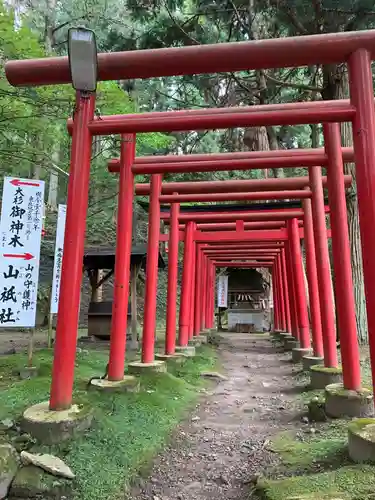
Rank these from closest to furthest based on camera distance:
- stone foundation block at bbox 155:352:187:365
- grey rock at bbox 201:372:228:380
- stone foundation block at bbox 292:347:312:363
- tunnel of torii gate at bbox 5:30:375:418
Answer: tunnel of torii gate at bbox 5:30:375:418, stone foundation block at bbox 155:352:187:365, grey rock at bbox 201:372:228:380, stone foundation block at bbox 292:347:312:363

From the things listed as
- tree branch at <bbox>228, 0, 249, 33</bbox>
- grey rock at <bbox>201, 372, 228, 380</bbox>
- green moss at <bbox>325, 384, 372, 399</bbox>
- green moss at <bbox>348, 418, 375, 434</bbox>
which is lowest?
grey rock at <bbox>201, 372, 228, 380</bbox>

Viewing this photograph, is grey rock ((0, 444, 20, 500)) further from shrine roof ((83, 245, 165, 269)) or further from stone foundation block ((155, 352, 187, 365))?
shrine roof ((83, 245, 165, 269))

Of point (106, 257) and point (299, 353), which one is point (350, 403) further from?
point (106, 257)

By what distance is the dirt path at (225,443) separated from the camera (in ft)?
10.9

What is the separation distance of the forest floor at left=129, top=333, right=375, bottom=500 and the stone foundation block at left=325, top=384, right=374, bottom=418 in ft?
0.52

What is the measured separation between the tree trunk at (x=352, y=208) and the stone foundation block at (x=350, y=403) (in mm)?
3961

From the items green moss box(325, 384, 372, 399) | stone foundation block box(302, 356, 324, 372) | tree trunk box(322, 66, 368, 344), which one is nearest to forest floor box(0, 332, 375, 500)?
green moss box(325, 384, 372, 399)

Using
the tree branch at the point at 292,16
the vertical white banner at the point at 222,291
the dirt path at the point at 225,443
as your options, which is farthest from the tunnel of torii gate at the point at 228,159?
the vertical white banner at the point at 222,291

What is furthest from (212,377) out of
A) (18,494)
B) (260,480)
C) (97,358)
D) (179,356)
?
(18,494)

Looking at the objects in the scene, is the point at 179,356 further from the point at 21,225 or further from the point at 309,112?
the point at 309,112

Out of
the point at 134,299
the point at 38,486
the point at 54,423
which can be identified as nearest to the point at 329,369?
the point at 54,423

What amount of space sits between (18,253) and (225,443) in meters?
3.36

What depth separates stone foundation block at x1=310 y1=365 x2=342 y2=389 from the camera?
596 cm

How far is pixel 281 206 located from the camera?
9945 millimetres
